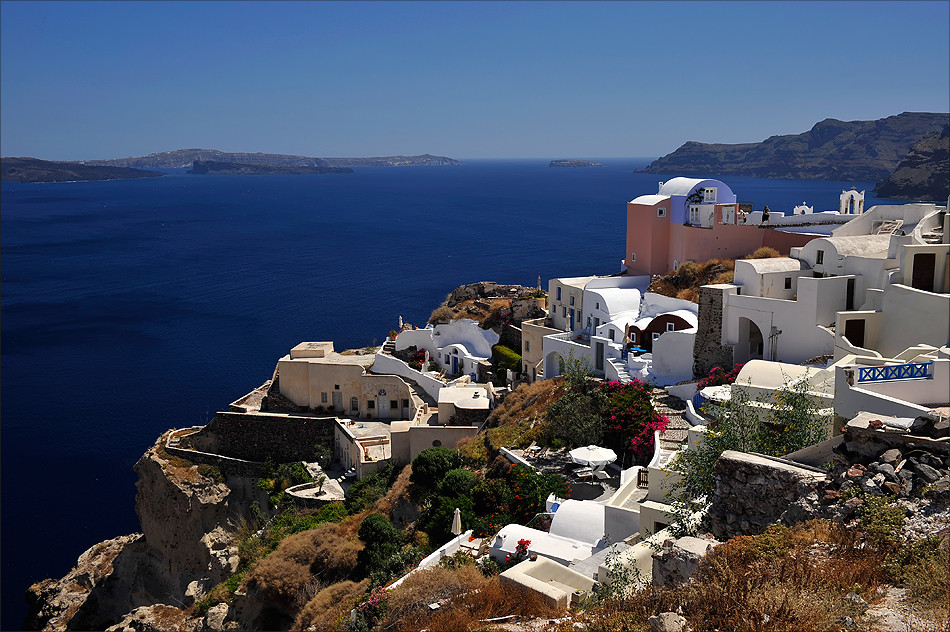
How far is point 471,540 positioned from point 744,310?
10674 millimetres

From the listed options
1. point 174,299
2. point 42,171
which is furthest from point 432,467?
point 42,171

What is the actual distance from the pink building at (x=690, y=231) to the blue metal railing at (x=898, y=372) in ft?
59.6

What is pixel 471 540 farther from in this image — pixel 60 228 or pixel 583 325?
pixel 60 228

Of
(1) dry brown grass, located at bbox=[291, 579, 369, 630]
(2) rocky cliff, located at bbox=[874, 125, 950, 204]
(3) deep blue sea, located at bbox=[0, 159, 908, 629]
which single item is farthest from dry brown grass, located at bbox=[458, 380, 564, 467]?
(2) rocky cliff, located at bbox=[874, 125, 950, 204]

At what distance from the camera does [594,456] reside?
56.9ft

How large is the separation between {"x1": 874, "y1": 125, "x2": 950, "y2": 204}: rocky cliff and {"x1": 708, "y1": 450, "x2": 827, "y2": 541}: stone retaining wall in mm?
75571

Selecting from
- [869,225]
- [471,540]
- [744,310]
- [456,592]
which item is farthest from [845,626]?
[869,225]

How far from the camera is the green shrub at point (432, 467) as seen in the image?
2020cm

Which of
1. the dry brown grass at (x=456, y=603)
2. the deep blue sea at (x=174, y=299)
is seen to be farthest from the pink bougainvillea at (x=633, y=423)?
the deep blue sea at (x=174, y=299)

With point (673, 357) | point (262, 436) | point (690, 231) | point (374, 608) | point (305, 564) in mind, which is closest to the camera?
point (374, 608)

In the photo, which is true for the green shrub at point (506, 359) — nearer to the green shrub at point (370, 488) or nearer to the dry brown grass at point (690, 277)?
the dry brown grass at point (690, 277)

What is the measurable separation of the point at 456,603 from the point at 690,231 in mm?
23861

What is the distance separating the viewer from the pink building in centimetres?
3039

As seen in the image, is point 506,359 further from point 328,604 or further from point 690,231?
point 328,604
